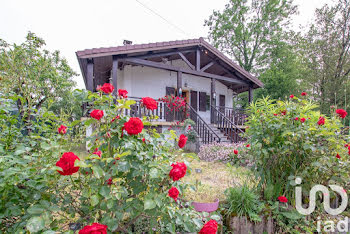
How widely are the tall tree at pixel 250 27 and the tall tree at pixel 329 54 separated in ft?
18.1

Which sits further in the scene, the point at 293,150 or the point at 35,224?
the point at 293,150

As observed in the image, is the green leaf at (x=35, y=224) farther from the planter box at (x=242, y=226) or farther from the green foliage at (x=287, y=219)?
the green foliage at (x=287, y=219)

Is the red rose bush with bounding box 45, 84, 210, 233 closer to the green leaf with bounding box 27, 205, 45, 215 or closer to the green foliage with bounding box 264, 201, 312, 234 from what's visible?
the green leaf with bounding box 27, 205, 45, 215

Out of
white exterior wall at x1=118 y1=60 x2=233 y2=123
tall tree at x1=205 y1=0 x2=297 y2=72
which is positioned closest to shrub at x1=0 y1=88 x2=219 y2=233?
white exterior wall at x1=118 y1=60 x2=233 y2=123

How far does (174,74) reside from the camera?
968 centimetres

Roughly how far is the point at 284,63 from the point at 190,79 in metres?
10.4

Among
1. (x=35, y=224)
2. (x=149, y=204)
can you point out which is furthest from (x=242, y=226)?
(x=35, y=224)

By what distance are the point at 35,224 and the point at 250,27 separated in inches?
832

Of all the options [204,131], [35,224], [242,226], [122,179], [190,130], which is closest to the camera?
[35,224]

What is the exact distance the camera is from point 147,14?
9.19 metres

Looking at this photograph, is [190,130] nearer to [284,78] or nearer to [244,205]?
[244,205]

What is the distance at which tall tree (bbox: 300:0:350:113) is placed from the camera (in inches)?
449

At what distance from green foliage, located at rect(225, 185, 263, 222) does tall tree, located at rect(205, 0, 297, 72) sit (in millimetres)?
18747

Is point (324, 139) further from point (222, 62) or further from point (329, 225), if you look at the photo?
point (222, 62)
